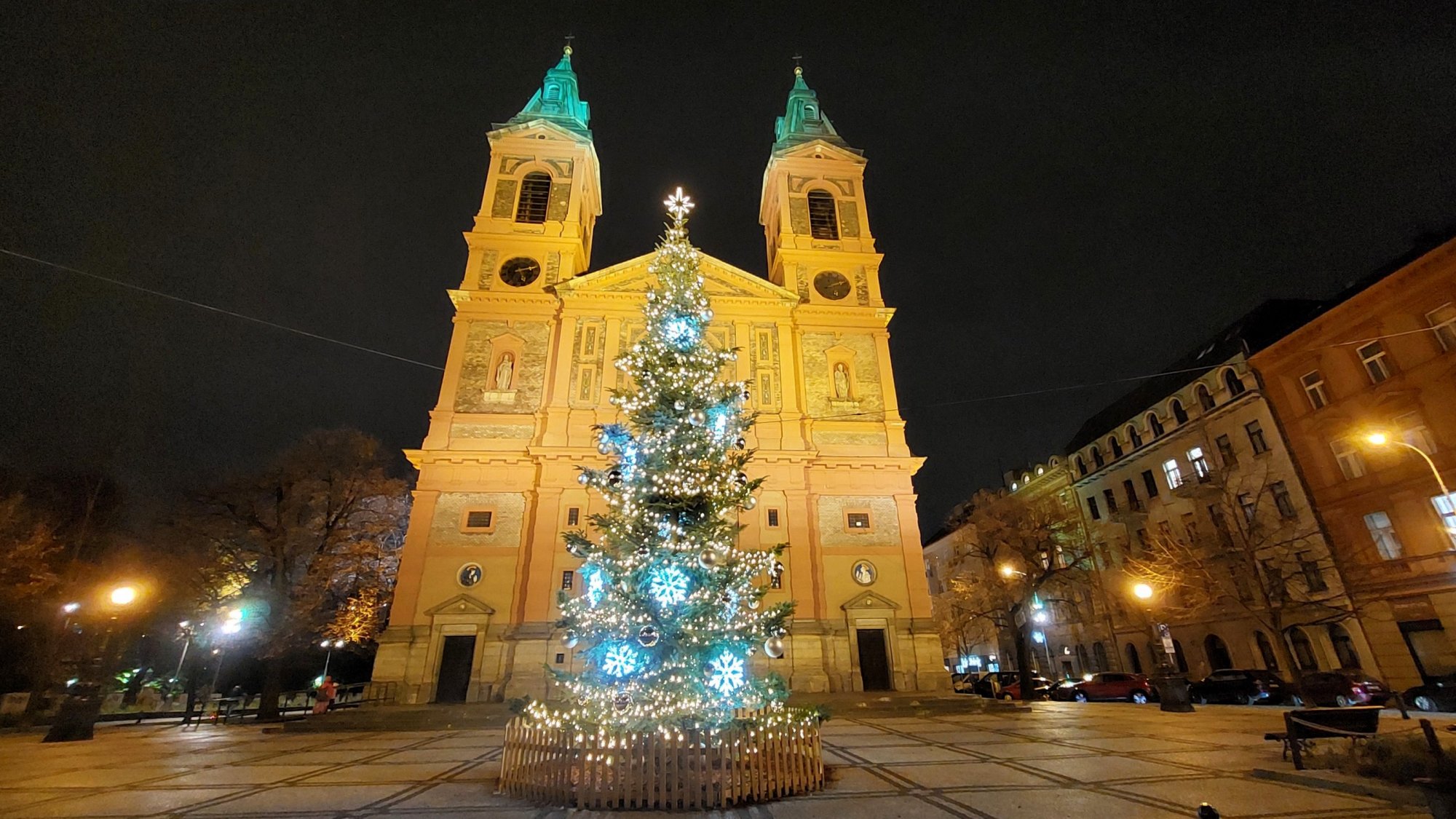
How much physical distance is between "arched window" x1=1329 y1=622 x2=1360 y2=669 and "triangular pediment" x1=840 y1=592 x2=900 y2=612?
15.9 metres

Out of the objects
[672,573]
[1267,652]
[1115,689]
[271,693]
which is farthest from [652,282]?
[1267,652]

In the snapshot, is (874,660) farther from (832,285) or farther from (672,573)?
(832,285)

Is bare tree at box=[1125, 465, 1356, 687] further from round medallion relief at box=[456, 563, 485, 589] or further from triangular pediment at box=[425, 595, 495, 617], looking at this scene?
round medallion relief at box=[456, 563, 485, 589]

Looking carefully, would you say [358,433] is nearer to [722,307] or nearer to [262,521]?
[262,521]

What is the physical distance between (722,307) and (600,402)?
7092 mm

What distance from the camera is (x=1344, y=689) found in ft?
59.0

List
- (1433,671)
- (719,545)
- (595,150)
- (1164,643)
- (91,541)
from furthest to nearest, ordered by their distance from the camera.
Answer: (595,150)
(91,541)
(1433,671)
(1164,643)
(719,545)

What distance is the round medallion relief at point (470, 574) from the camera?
2145 centimetres

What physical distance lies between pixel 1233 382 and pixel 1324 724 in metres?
23.6

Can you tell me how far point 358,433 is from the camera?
24.3m

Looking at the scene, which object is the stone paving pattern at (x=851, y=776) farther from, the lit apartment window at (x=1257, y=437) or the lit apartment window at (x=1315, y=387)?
the lit apartment window at (x=1257, y=437)

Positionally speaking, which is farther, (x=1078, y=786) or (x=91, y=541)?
(x=91, y=541)

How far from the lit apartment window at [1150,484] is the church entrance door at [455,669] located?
31993mm

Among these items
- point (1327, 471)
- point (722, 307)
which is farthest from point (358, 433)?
point (1327, 471)
